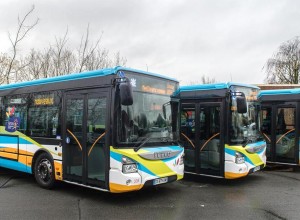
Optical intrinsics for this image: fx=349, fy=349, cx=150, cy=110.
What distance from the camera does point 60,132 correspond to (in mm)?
8133

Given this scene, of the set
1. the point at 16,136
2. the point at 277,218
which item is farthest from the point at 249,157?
the point at 16,136

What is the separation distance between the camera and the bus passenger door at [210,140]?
30.0ft

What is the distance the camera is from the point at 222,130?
356 inches

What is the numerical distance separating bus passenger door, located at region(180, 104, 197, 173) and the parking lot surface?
1.69 ft

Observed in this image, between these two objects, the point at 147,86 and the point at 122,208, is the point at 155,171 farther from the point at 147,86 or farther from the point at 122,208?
the point at 147,86

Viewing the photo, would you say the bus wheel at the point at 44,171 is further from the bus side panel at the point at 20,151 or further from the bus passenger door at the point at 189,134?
the bus passenger door at the point at 189,134

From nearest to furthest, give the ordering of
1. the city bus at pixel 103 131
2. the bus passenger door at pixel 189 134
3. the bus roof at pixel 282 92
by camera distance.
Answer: the city bus at pixel 103 131 → the bus passenger door at pixel 189 134 → the bus roof at pixel 282 92

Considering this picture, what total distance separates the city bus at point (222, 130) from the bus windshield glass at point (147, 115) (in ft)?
2.13

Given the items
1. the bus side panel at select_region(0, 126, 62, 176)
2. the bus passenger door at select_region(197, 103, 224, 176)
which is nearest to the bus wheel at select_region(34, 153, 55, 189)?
the bus side panel at select_region(0, 126, 62, 176)

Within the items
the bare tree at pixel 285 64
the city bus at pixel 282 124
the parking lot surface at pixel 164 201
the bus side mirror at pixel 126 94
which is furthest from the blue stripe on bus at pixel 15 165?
the bare tree at pixel 285 64

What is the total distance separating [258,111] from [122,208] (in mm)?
5099

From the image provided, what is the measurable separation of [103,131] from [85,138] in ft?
2.14

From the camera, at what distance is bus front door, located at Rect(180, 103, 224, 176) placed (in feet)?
30.2

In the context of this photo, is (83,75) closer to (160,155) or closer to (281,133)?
(160,155)
